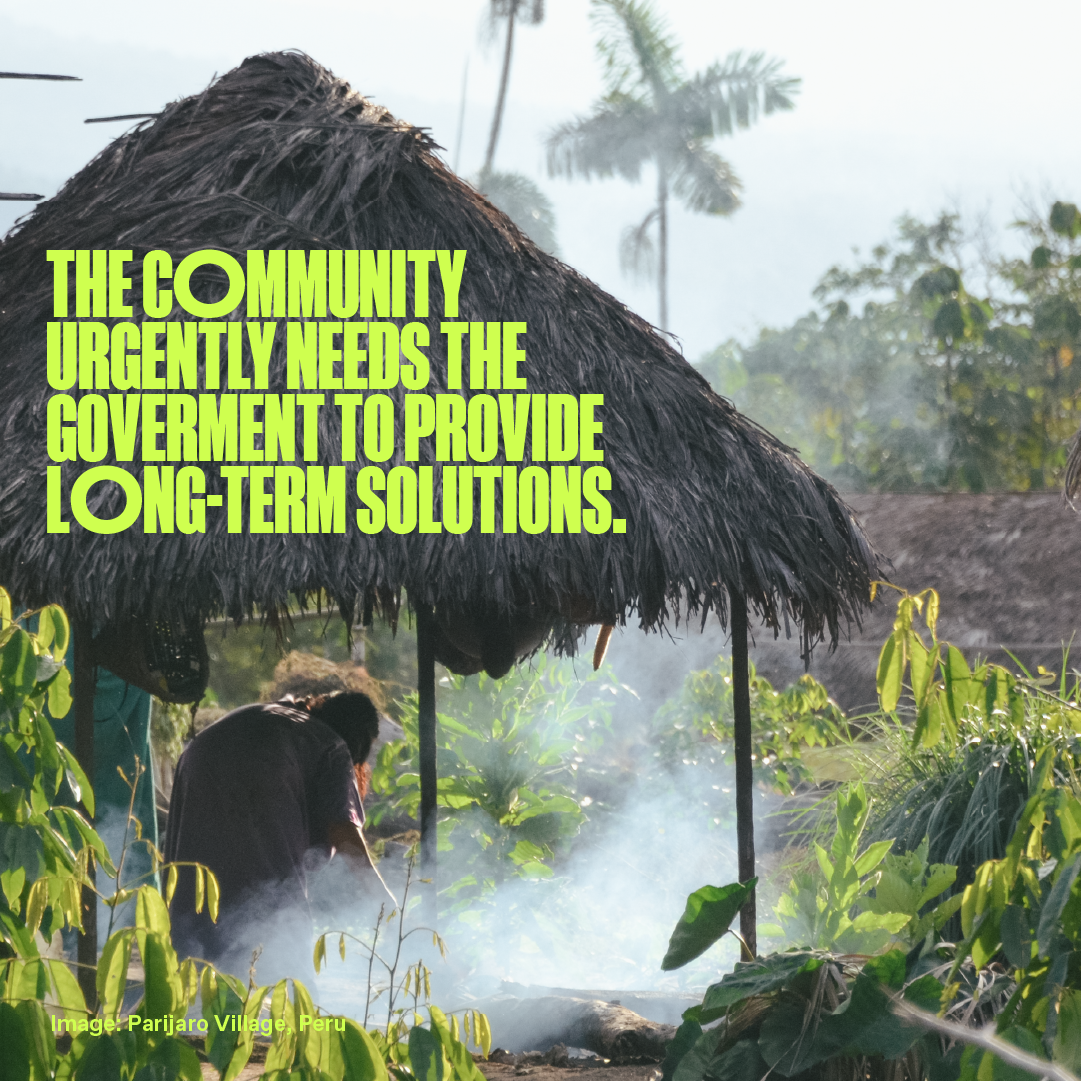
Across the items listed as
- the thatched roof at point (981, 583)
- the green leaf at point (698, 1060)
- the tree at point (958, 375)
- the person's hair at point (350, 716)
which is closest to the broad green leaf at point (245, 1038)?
the green leaf at point (698, 1060)

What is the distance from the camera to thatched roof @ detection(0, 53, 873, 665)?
10.6ft

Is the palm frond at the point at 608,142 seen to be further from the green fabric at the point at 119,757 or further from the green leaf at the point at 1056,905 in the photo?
the green leaf at the point at 1056,905

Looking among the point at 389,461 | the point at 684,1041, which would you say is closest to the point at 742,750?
the point at 684,1041

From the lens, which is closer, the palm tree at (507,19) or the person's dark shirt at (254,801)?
the person's dark shirt at (254,801)

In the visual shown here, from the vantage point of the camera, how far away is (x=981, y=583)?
9977 millimetres

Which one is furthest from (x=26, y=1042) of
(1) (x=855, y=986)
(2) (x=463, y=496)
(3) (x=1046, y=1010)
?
(2) (x=463, y=496)

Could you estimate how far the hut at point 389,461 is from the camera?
3232mm

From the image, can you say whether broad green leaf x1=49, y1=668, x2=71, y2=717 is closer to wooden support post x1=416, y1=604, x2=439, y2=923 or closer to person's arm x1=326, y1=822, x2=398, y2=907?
person's arm x1=326, y1=822, x2=398, y2=907

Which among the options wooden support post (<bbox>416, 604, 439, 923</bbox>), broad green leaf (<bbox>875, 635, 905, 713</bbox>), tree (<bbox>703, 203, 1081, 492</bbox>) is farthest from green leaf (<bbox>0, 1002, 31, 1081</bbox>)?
tree (<bbox>703, 203, 1081, 492</bbox>)

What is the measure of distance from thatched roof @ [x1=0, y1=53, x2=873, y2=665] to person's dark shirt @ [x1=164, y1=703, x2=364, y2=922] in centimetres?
47

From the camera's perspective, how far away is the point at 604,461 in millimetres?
3619

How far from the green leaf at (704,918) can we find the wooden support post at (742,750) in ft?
3.62

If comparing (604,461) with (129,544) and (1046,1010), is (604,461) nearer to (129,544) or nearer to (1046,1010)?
(129,544)

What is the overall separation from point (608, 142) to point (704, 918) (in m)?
23.4
